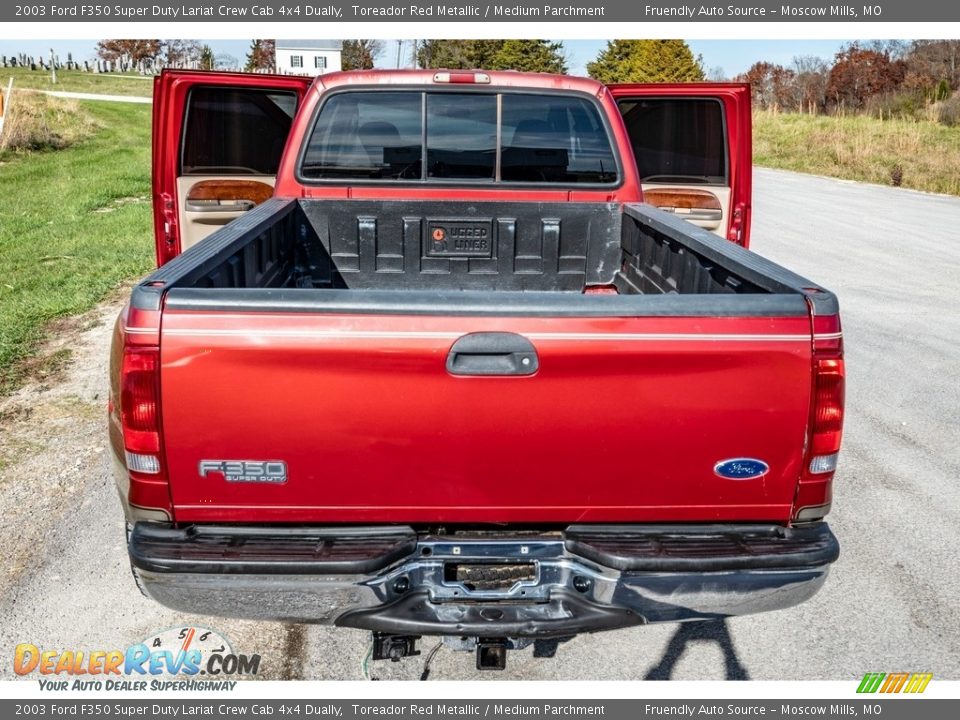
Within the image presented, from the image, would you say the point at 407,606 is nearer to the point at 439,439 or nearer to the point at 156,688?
the point at 439,439

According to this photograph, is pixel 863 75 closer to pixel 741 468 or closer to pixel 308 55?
pixel 308 55

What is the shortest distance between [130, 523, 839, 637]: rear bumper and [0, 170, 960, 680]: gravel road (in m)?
0.80

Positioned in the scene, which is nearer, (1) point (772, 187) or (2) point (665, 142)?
(2) point (665, 142)

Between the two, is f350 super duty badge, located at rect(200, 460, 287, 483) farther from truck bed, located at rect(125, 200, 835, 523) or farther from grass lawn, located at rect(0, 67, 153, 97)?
grass lawn, located at rect(0, 67, 153, 97)

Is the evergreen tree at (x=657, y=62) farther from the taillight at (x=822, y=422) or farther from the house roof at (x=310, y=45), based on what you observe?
the taillight at (x=822, y=422)

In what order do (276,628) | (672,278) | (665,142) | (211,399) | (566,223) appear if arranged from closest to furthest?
(211,399)
(276,628)
(672,278)
(566,223)
(665,142)

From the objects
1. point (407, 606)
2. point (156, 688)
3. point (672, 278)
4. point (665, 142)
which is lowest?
point (156, 688)

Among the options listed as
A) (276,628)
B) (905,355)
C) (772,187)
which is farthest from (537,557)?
Result: (772,187)

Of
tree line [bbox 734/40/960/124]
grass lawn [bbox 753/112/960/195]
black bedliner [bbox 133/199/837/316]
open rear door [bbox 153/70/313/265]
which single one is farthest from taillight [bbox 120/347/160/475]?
tree line [bbox 734/40/960/124]

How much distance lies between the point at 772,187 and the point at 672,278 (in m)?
19.3

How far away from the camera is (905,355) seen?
7188 mm

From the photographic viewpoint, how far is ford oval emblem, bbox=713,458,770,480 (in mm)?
2547

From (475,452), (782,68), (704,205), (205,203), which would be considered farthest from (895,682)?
(782,68)

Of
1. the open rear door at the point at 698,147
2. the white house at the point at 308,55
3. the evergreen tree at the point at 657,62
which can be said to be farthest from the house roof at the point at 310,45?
the open rear door at the point at 698,147
